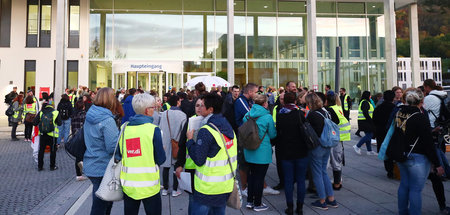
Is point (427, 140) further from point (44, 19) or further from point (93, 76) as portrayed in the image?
point (44, 19)

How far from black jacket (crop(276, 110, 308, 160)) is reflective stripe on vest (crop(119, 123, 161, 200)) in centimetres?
212

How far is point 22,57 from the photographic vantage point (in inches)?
831

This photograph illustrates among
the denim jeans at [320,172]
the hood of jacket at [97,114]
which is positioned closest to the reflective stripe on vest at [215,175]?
the hood of jacket at [97,114]

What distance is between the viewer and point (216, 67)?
22.0 meters

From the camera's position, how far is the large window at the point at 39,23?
21.4m

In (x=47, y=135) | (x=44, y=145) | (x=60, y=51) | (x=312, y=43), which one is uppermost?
(x=312, y=43)

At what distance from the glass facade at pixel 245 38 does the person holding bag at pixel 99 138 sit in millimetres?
17393

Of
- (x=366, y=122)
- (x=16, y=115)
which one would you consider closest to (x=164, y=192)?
(x=366, y=122)

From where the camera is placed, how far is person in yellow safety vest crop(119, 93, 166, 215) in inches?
118

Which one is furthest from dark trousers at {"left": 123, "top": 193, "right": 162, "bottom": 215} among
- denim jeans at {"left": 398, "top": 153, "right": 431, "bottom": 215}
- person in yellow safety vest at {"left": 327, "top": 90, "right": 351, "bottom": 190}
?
person in yellow safety vest at {"left": 327, "top": 90, "right": 351, "bottom": 190}

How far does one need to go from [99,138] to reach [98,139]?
0.07ft

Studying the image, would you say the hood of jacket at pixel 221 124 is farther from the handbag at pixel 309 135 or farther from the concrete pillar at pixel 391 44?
the concrete pillar at pixel 391 44

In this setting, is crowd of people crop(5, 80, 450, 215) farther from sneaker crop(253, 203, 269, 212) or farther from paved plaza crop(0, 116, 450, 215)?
paved plaza crop(0, 116, 450, 215)

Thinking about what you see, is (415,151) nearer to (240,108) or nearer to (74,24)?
(240,108)
